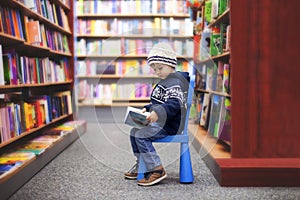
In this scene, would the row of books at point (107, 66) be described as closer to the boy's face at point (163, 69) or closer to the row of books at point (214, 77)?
the row of books at point (214, 77)

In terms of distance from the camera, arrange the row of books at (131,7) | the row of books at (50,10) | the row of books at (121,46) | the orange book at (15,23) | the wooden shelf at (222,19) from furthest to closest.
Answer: the row of books at (131,7), the row of books at (121,46), the row of books at (50,10), the wooden shelf at (222,19), the orange book at (15,23)

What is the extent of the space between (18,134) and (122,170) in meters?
0.67

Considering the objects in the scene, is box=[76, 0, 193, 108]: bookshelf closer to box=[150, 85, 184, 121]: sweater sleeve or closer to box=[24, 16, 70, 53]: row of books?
box=[24, 16, 70, 53]: row of books

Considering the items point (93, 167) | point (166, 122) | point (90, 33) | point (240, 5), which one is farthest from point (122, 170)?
point (90, 33)

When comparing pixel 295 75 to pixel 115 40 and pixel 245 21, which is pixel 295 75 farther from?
pixel 115 40

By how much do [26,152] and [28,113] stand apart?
37cm

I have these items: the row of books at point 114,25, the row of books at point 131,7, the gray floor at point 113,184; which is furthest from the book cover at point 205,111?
the row of books at point 131,7

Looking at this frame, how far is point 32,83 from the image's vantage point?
2582 mm

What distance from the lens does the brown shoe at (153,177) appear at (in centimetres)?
189

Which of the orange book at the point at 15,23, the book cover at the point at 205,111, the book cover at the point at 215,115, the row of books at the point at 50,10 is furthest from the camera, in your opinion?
the book cover at the point at 205,111

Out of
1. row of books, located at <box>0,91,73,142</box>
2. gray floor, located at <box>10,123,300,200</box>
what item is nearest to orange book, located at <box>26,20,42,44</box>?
row of books, located at <box>0,91,73,142</box>

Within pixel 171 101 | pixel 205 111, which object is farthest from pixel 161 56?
pixel 205 111

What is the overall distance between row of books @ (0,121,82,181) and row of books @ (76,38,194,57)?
1689 mm

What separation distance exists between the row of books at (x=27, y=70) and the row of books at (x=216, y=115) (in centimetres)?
133
